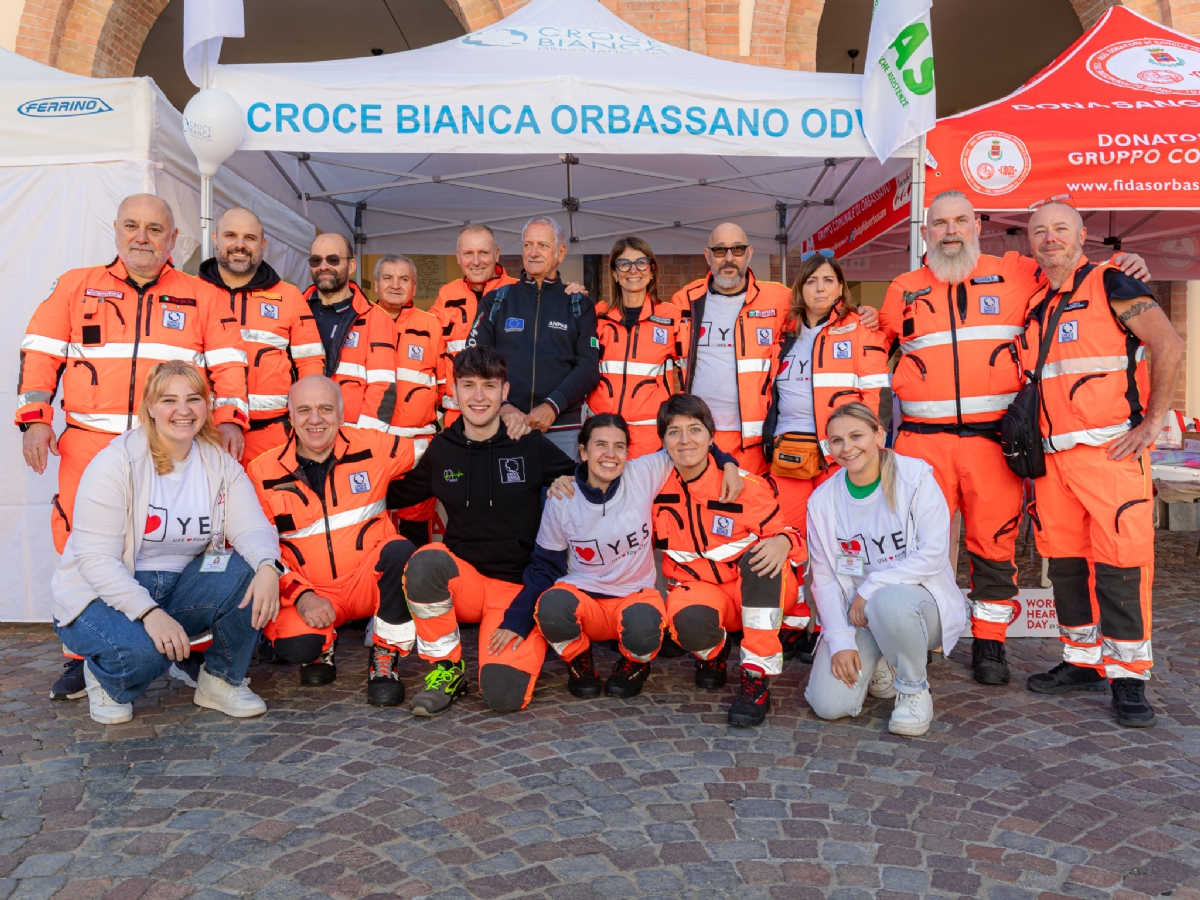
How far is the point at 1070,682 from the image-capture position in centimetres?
396

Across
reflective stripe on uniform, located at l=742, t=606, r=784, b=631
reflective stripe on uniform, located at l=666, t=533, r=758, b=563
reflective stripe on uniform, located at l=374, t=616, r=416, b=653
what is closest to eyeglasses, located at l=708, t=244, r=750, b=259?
reflective stripe on uniform, located at l=666, t=533, r=758, b=563

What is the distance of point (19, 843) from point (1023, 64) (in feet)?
47.1

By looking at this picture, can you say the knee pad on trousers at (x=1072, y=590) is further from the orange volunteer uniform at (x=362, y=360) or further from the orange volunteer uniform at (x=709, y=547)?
the orange volunteer uniform at (x=362, y=360)

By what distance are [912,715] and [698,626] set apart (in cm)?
91

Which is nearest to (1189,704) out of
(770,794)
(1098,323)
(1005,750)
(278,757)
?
(1005,750)

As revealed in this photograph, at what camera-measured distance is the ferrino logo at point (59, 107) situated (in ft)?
15.3

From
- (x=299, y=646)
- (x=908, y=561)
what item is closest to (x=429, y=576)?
(x=299, y=646)

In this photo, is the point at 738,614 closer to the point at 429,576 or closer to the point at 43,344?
the point at 429,576

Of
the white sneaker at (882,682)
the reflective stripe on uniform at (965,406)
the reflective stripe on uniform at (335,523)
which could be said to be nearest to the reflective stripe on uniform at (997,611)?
the white sneaker at (882,682)

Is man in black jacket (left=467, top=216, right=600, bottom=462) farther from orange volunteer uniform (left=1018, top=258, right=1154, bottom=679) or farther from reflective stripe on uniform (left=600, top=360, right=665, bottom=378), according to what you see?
orange volunteer uniform (left=1018, top=258, right=1154, bottom=679)

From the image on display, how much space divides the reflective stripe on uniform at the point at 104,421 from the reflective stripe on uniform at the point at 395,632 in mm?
1451

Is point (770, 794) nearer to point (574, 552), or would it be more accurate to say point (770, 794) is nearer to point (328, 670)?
point (574, 552)

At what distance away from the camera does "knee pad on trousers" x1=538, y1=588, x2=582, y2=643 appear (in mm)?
3689

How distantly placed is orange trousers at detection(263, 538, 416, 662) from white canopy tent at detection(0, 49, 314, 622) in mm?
1871
